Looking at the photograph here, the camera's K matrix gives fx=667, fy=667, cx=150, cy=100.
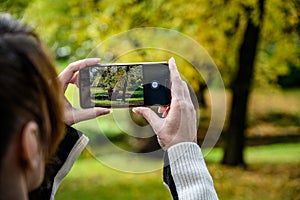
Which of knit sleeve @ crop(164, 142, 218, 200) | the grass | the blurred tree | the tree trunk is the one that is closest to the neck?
knit sleeve @ crop(164, 142, 218, 200)

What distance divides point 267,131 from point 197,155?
14.1 feet

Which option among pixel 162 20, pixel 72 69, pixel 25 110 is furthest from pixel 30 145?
pixel 162 20

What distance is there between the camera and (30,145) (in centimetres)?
40

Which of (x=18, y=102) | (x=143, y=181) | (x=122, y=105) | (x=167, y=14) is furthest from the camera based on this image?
(x=143, y=181)

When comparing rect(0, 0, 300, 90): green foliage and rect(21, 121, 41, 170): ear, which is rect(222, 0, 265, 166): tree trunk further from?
rect(21, 121, 41, 170): ear

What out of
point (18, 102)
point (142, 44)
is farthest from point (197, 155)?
point (142, 44)

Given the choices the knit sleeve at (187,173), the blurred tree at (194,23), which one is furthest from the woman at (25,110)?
the blurred tree at (194,23)

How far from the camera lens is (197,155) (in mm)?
584

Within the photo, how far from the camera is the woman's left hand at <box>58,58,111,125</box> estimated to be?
0.69 m

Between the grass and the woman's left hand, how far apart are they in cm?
285

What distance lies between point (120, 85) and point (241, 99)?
132 inches

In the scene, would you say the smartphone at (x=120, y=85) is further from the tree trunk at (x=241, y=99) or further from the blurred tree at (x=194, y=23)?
the tree trunk at (x=241, y=99)

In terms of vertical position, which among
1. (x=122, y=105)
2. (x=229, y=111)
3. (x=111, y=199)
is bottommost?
(x=111, y=199)

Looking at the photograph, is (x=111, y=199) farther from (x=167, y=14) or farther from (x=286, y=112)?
(x=286, y=112)
